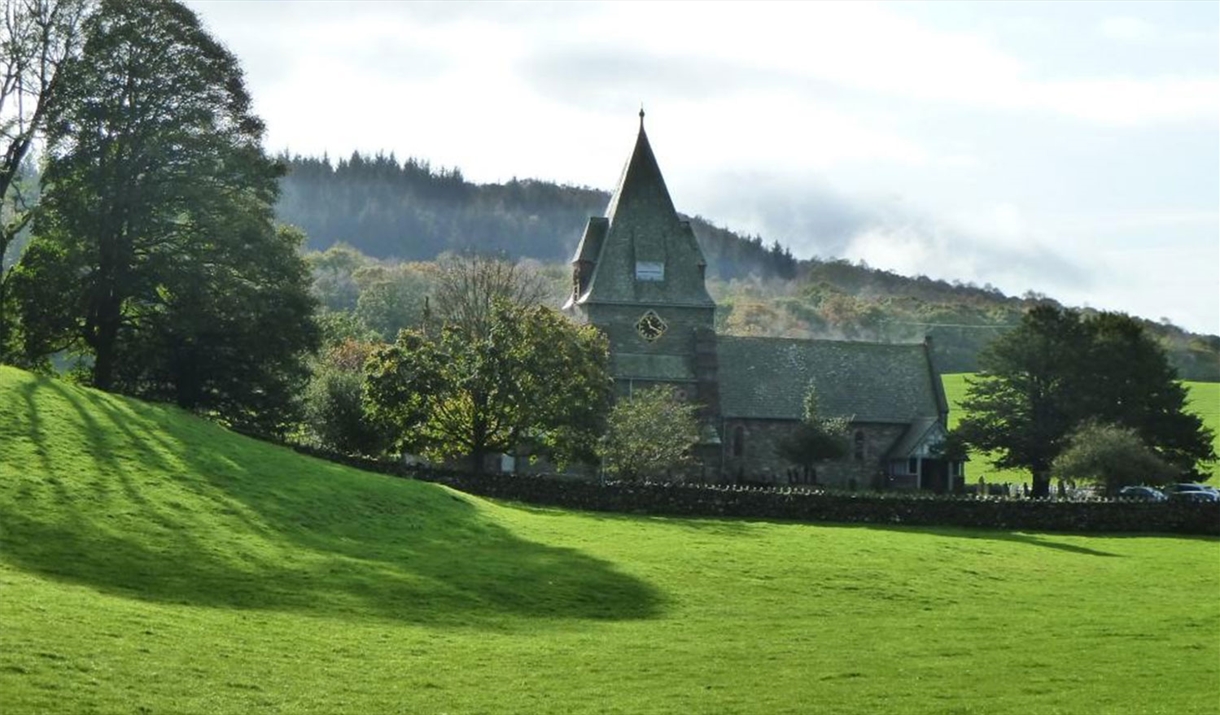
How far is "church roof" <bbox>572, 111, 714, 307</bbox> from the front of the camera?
80500mm

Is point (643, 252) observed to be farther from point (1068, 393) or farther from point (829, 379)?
point (1068, 393)

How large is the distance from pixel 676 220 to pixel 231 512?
51520mm

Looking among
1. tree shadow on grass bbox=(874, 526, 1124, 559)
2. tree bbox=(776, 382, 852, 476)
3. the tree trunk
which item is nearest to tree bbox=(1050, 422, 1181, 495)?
the tree trunk

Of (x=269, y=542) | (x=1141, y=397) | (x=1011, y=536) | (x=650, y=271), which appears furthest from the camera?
(x=650, y=271)

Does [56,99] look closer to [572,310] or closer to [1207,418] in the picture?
[572,310]

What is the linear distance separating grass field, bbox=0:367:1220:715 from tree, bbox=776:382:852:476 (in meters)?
32.8

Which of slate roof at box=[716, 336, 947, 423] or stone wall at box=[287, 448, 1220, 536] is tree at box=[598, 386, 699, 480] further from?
slate roof at box=[716, 336, 947, 423]

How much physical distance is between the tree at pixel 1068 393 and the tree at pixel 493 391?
2861 centimetres

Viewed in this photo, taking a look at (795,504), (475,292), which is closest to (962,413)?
(475,292)

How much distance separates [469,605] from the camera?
94.0ft

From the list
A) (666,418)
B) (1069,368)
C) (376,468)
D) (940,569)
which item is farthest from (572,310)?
(940,569)

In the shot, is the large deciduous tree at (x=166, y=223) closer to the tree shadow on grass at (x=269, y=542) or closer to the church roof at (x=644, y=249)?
the tree shadow on grass at (x=269, y=542)

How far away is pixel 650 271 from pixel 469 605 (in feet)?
175

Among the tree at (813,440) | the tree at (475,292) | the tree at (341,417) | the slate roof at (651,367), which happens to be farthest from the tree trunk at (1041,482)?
the tree at (341,417)
